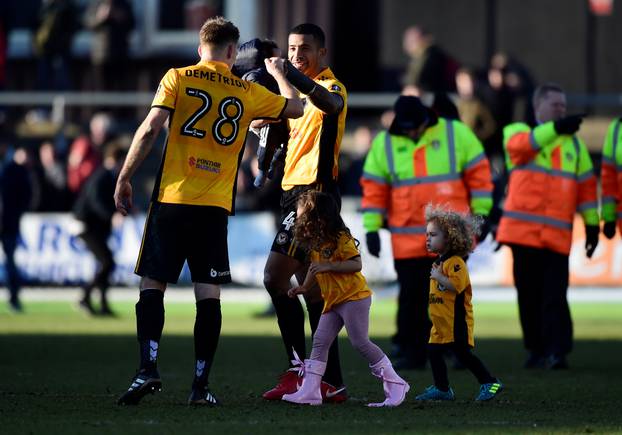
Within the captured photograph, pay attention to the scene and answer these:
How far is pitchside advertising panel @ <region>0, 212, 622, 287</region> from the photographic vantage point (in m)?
20.6

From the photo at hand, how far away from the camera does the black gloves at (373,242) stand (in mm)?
12380

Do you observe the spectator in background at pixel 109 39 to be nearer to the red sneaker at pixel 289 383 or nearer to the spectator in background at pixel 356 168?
the spectator in background at pixel 356 168

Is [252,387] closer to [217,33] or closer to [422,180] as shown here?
[217,33]

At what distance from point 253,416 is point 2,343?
6.28 metres

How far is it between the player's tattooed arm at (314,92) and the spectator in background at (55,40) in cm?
1670

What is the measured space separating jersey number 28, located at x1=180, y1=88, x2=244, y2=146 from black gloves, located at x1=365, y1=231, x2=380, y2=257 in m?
3.28

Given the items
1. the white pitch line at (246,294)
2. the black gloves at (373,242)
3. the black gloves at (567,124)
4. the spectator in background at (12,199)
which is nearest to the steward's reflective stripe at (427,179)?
the black gloves at (373,242)

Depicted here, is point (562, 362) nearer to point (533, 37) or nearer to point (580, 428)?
point (580, 428)

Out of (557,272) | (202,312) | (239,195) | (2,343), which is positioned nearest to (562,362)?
(557,272)

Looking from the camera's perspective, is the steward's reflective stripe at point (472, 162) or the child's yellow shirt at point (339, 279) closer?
the child's yellow shirt at point (339, 279)

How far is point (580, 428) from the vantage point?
8273 millimetres

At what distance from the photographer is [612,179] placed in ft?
41.7

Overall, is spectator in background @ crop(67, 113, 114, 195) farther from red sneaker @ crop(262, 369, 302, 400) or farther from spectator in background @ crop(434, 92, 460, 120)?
red sneaker @ crop(262, 369, 302, 400)

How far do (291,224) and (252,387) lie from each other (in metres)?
1.44
